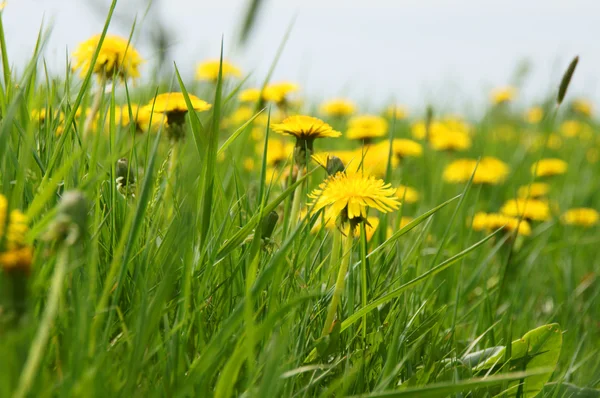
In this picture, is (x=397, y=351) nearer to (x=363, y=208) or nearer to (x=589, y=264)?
(x=363, y=208)

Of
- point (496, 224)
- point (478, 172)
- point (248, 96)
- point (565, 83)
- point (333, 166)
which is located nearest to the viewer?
point (333, 166)

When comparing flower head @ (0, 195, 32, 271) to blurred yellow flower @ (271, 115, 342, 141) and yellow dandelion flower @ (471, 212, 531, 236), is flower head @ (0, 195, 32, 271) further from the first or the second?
yellow dandelion flower @ (471, 212, 531, 236)

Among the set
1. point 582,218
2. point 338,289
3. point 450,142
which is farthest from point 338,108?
point 338,289

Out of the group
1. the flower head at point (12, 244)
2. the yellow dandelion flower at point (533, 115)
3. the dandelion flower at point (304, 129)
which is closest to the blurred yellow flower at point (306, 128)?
the dandelion flower at point (304, 129)

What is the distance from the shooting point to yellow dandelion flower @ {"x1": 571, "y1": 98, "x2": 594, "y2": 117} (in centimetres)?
480

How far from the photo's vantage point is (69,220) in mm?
570

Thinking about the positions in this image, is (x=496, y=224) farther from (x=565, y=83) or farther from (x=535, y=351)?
(x=535, y=351)

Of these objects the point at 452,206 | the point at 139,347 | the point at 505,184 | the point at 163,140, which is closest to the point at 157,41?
the point at 139,347

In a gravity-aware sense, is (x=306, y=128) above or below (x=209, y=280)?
above

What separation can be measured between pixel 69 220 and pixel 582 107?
16.0 feet

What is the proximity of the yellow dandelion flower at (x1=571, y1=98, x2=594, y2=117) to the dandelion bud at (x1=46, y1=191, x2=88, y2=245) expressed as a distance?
4751 mm

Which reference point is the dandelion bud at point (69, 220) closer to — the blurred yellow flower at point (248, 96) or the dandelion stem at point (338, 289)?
the dandelion stem at point (338, 289)

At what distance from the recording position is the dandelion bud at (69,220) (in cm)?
57

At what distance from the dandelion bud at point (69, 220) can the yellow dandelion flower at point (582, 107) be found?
4751 millimetres
